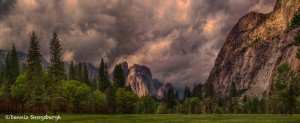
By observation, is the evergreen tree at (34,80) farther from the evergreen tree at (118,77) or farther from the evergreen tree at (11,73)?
the evergreen tree at (118,77)

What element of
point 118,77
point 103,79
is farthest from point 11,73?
point 118,77

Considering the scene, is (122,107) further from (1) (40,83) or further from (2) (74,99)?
(1) (40,83)

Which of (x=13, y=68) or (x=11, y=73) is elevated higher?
(x=13, y=68)

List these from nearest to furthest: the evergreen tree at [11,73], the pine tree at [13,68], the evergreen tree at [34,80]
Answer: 1. the evergreen tree at [34,80]
2. the evergreen tree at [11,73]
3. the pine tree at [13,68]

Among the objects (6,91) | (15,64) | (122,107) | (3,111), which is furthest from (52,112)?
(122,107)

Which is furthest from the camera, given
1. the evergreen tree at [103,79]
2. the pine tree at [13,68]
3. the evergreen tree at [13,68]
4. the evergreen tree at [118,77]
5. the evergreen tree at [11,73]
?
the evergreen tree at [118,77]

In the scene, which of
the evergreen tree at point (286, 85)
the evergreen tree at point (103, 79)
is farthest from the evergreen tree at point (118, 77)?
the evergreen tree at point (286, 85)

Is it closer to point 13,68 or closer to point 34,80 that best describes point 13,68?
point 13,68

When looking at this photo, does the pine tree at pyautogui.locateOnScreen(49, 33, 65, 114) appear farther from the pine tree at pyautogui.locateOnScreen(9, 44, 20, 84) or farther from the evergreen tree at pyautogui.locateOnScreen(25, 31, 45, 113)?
the pine tree at pyautogui.locateOnScreen(9, 44, 20, 84)

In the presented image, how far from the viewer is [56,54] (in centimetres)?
10488

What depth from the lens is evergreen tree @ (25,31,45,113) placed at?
9606 centimetres

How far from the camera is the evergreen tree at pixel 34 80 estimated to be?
96062 mm

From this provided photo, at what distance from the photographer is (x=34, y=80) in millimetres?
99625

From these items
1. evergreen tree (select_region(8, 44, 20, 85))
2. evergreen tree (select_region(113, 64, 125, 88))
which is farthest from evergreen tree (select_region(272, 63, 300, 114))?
evergreen tree (select_region(113, 64, 125, 88))
